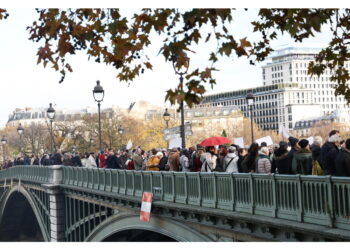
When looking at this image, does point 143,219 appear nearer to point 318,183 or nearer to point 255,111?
point 318,183

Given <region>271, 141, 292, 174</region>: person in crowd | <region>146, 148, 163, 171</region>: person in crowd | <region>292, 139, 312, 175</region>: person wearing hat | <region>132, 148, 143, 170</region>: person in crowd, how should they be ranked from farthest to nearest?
<region>132, 148, 143, 170</region>: person in crowd → <region>146, 148, 163, 171</region>: person in crowd → <region>271, 141, 292, 174</region>: person in crowd → <region>292, 139, 312, 175</region>: person wearing hat

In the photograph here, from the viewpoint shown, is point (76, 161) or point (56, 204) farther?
point (76, 161)

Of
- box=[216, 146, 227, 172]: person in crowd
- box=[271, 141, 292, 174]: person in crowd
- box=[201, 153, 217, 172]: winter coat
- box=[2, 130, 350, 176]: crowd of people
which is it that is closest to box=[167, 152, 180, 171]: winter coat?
box=[2, 130, 350, 176]: crowd of people

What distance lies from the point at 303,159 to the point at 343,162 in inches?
84.6

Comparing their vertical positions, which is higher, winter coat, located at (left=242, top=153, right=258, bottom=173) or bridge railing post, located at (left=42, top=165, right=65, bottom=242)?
winter coat, located at (left=242, top=153, right=258, bottom=173)

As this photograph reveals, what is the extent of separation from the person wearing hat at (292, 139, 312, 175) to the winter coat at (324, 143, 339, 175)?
1444mm

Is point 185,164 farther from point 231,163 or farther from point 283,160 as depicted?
point 283,160

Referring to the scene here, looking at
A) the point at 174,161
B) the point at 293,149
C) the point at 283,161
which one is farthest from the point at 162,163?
the point at 293,149

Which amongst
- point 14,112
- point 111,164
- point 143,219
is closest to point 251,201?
point 143,219

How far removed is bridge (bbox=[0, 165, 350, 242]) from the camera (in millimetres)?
12031

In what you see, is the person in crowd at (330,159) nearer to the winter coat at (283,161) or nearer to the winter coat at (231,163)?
the winter coat at (283,161)

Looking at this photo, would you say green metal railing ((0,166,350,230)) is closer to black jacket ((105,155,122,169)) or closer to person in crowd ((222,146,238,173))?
person in crowd ((222,146,238,173))

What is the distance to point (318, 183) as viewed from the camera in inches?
475

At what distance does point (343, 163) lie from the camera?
1202 cm
